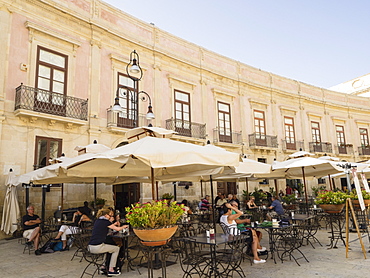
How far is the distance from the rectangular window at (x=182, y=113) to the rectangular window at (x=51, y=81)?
5.65 meters

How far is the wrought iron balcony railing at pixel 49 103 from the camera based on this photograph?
10531 mm

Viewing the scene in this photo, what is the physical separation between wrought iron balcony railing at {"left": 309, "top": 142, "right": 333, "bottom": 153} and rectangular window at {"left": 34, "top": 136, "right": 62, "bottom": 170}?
56.9ft

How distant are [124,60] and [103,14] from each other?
221 centimetres

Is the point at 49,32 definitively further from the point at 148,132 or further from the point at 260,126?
the point at 260,126

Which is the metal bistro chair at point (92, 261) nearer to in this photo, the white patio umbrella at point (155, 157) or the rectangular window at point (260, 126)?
the white patio umbrella at point (155, 157)

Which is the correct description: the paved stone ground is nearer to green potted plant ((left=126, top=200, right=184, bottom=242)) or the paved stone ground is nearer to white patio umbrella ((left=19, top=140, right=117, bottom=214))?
green potted plant ((left=126, top=200, right=184, bottom=242))

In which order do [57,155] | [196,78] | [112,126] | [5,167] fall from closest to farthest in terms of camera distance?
[5,167] < [57,155] < [112,126] < [196,78]

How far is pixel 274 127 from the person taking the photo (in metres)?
20.4

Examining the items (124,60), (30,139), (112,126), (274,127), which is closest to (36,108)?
(30,139)

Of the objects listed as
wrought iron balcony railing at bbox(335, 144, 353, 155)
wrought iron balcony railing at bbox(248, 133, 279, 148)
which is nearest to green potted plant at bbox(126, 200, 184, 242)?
wrought iron balcony railing at bbox(248, 133, 279, 148)

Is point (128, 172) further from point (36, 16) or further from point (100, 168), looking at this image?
point (36, 16)

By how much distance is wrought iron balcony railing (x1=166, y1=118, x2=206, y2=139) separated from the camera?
15008 mm

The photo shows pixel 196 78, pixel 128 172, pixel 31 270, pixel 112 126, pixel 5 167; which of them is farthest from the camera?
pixel 196 78

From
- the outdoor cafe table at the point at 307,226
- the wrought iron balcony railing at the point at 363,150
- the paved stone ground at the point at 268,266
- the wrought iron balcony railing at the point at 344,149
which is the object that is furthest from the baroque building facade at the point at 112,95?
the outdoor cafe table at the point at 307,226
